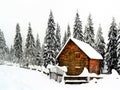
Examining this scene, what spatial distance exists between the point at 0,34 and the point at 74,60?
45864 millimetres

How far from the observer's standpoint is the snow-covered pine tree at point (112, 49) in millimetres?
47769

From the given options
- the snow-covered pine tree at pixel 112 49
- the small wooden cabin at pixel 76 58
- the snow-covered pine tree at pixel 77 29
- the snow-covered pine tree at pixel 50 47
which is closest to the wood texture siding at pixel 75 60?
the small wooden cabin at pixel 76 58

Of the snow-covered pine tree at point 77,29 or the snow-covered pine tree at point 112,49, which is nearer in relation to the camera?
the snow-covered pine tree at point 112,49

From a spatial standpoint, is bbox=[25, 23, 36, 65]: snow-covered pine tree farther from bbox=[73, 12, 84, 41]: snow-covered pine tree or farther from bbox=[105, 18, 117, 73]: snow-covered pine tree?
bbox=[105, 18, 117, 73]: snow-covered pine tree

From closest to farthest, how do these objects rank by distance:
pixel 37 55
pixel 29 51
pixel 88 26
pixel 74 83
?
pixel 74 83 → pixel 88 26 → pixel 29 51 → pixel 37 55

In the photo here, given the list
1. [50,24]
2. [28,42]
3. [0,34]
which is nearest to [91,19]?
[50,24]

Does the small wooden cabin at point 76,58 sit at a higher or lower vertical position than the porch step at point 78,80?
higher

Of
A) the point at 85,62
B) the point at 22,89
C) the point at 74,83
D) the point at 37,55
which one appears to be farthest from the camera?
the point at 37,55

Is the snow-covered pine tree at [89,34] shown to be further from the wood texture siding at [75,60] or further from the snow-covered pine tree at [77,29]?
the wood texture siding at [75,60]

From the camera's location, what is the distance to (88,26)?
5512cm

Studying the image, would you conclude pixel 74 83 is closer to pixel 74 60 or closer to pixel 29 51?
pixel 74 60

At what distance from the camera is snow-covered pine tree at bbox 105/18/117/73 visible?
47.8 m

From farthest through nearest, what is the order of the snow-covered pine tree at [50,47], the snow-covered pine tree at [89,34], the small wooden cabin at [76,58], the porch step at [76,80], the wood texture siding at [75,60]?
the snow-covered pine tree at [89,34]
the snow-covered pine tree at [50,47]
the wood texture siding at [75,60]
the small wooden cabin at [76,58]
the porch step at [76,80]

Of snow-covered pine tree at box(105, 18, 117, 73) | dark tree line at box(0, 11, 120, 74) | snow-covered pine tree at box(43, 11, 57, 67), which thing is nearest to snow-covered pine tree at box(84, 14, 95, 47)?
dark tree line at box(0, 11, 120, 74)
